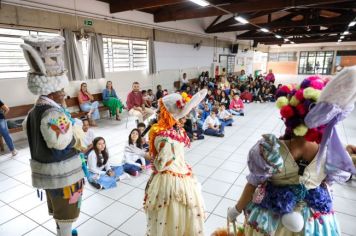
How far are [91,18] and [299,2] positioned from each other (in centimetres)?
520

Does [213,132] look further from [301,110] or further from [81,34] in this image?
[301,110]

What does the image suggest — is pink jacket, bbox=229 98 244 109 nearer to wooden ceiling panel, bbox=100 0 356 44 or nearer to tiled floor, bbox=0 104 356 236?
wooden ceiling panel, bbox=100 0 356 44

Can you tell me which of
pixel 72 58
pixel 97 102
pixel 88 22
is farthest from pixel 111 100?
pixel 88 22

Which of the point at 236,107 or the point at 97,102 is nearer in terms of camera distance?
the point at 97,102

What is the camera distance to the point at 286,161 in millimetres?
1135

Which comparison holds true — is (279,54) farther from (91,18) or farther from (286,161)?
(286,161)

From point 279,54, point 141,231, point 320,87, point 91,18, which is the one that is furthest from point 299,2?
point 279,54

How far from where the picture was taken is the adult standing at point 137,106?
222 inches

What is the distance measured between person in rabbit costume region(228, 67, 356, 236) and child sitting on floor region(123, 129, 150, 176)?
2473 mm

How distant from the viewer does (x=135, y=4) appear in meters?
5.79

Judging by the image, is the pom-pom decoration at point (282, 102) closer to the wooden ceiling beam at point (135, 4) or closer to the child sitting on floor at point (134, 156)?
the child sitting on floor at point (134, 156)

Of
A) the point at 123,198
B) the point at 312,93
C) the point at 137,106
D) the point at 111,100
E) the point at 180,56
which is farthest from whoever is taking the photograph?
the point at 180,56

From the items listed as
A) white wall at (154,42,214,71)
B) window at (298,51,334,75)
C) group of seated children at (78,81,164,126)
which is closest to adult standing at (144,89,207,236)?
group of seated children at (78,81,164,126)

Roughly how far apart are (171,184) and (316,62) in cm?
2086
